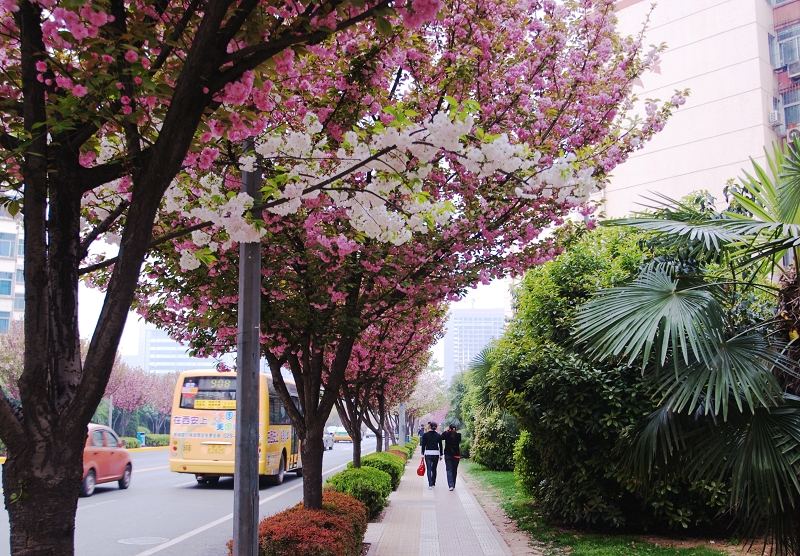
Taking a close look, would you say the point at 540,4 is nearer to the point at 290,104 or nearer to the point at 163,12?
the point at 290,104

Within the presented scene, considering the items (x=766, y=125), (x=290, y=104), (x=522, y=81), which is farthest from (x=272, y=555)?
(x=766, y=125)

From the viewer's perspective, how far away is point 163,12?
3.46 metres

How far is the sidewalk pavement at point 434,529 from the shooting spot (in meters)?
9.73

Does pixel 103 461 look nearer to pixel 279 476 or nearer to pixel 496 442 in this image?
pixel 279 476

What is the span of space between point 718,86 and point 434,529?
32961mm

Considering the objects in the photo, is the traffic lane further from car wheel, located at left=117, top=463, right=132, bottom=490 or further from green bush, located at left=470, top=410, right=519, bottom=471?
green bush, located at left=470, top=410, right=519, bottom=471

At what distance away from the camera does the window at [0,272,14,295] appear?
2405 inches

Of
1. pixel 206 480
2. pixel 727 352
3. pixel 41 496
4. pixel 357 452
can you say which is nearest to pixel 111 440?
pixel 206 480

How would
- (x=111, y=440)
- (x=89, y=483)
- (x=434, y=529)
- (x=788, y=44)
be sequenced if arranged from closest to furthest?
(x=434, y=529) → (x=89, y=483) → (x=111, y=440) → (x=788, y=44)

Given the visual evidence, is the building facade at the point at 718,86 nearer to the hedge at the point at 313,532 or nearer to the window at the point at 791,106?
the window at the point at 791,106

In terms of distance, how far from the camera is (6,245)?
6194 cm

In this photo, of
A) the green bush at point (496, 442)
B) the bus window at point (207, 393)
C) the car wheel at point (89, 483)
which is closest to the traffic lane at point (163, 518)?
the car wheel at point (89, 483)

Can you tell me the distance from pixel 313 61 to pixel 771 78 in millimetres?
36418

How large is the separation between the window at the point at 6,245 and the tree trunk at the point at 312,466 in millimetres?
62769
